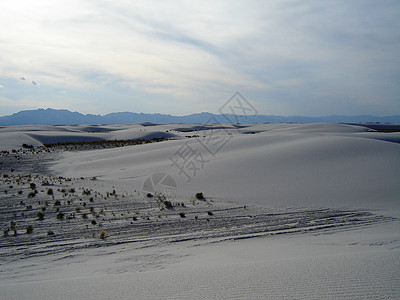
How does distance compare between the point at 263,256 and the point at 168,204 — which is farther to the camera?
the point at 168,204

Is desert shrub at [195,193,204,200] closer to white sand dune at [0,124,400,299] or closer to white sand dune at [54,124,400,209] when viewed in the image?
white sand dune at [0,124,400,299]

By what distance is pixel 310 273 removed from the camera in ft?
12.3

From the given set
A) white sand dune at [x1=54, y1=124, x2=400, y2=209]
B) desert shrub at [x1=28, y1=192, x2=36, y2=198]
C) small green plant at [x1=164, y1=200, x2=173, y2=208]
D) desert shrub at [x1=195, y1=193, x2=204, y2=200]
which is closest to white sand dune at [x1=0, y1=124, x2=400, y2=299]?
white sand dune at [x1=54, y1=124, x2=400, y2=209]

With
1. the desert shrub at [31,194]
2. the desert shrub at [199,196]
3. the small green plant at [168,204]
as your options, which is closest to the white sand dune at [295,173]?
the desert shrub at [199,196]

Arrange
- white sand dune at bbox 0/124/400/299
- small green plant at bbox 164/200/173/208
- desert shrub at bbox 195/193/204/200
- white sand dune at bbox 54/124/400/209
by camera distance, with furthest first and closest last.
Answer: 1. desert shrub at bbox 195/193/204/200
2. white sand dune at bbox 54/124/400/209
3. small green plant at bbox 164/200/173/208
4. white sand dune at bbox 0/124/400/299

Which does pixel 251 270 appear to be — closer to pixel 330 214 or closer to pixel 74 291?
pixel 74 291

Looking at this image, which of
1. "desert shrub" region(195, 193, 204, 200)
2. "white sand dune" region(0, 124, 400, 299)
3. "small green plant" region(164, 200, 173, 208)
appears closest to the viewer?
"white sand dune" region(0, 124, 400, 299)

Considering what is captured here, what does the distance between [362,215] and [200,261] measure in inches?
189

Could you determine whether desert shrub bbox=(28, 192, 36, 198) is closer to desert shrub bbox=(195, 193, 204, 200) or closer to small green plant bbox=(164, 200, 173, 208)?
small green plant bbox=(164, 200, 173, 208)

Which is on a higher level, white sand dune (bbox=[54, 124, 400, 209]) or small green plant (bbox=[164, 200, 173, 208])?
white sand dune (bbox=[54, 124, 400, 209])

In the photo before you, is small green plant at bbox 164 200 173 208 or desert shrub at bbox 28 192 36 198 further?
desert shrub at bbox 28 192 36 198

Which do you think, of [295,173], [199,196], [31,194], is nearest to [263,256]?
[199,196]

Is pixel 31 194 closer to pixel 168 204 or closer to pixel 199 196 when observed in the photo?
pixel 168 204

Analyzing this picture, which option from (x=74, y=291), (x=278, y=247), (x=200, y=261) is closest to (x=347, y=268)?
(x=278, y=247)
